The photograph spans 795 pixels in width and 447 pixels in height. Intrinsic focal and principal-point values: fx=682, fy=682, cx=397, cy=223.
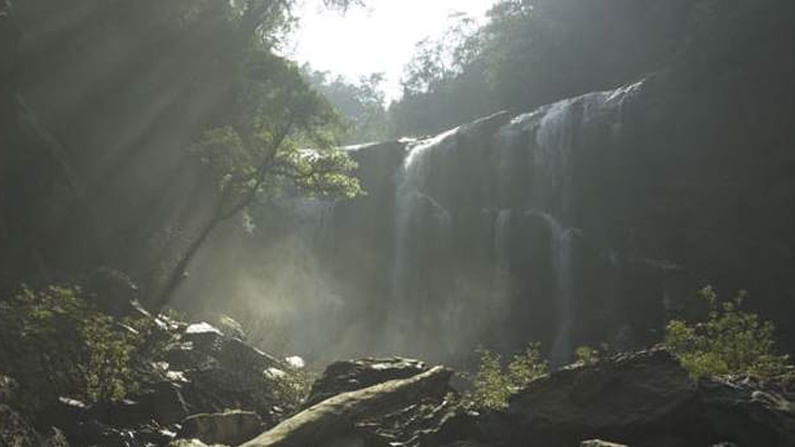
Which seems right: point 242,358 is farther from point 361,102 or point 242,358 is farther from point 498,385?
point 361,102

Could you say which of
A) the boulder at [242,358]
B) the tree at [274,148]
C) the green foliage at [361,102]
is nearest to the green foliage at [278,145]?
the tree at [274,148]

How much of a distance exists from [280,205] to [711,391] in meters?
28.5

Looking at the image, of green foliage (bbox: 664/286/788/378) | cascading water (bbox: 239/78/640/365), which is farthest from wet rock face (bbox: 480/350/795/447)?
cascading water (bbox: 239/78/640/365)

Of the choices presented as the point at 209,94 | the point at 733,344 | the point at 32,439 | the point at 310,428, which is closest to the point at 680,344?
the point at 733,344

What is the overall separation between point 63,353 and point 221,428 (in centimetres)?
283

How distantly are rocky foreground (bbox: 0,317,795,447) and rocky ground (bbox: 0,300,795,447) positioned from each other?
0.01 metres

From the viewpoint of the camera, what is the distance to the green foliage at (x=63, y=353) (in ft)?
33.9

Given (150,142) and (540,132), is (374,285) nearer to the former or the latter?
(540,132)

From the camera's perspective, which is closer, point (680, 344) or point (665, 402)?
point (665, 402)

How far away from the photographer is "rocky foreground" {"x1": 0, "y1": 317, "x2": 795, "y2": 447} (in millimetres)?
7277

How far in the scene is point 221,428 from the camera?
1055 cm

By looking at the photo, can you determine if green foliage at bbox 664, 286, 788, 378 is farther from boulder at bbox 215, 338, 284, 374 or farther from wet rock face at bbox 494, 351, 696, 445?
boulder at bbox 215, 338, 284, 374

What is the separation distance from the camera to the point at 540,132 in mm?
28953

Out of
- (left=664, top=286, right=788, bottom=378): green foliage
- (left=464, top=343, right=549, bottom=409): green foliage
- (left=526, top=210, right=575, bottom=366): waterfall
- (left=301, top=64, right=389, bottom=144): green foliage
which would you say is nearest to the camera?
(left=664, top=286, right=788, bottom=378): green foliage
